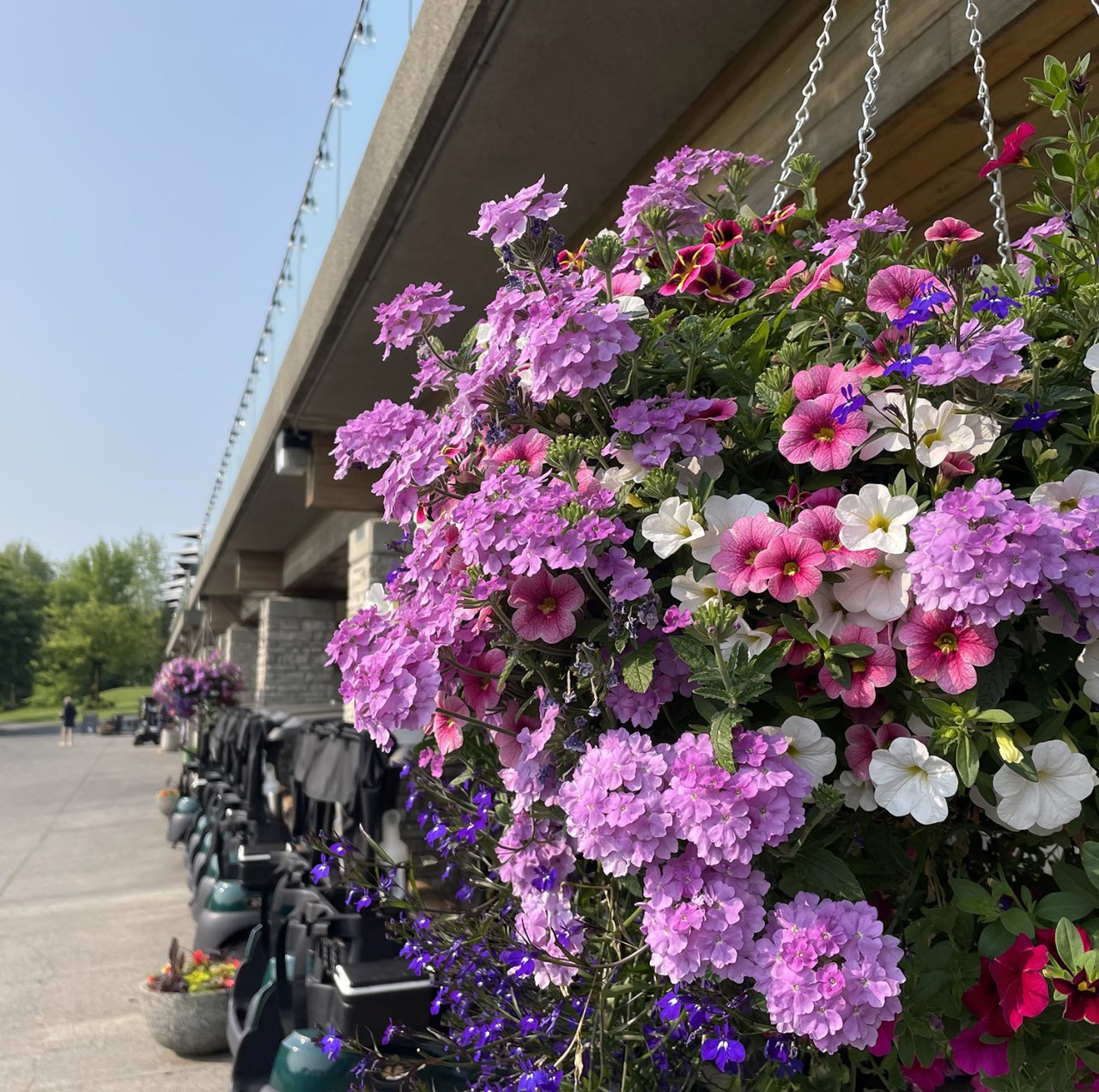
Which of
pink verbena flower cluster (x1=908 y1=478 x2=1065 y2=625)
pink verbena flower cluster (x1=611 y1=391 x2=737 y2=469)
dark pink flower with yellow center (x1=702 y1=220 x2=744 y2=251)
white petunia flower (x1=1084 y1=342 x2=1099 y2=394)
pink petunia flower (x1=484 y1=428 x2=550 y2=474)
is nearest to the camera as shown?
pink verbena flower cluster (x1=908 y1=478 x2=1065 y2=625)

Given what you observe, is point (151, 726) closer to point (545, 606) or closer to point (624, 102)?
point (624, 102)

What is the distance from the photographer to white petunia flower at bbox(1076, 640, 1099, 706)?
85 centimetres

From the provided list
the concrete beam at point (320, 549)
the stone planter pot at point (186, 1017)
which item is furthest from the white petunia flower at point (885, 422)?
the concrete beam at point (320, 549)

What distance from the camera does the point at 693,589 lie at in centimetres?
98

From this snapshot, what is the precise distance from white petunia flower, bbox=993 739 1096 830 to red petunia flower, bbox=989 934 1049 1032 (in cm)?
12

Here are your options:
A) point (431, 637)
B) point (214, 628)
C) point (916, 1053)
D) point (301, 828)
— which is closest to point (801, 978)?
point (916, 1053)

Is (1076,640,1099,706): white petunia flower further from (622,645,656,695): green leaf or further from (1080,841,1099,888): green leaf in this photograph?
(622,645,656,695): green leaf

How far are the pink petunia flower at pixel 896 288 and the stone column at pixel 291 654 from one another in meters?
11.2

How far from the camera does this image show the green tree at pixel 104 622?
5516 centimetres

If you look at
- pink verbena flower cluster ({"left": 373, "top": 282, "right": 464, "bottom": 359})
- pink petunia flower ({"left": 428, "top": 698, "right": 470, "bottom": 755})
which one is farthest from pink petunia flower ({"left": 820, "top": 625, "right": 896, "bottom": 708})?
pink verbena flower cluster ({"left": 373, "top": 282, "right": 464, "bottom": 359})

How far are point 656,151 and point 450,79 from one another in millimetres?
799

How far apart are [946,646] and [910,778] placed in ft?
0.43

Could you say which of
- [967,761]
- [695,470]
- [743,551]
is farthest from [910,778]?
[695,470]

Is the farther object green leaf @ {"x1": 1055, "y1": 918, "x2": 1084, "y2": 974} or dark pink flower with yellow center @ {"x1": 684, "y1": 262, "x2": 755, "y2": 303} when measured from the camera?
dark pink flower with yellow center @ {"x1": 684, "y1": 262, "x2": 755, "y2": 303}
